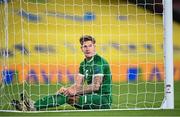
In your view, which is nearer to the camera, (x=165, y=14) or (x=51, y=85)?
(x=165, y=14)

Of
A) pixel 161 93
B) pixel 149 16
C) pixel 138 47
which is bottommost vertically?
pixel 161 93

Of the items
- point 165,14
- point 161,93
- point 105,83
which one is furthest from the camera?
point 161,93

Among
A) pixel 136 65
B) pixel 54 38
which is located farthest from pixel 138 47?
pixel 54 38

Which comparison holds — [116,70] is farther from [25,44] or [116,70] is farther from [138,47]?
[25,44]

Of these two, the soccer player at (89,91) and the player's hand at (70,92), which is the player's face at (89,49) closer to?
the soccer player at (89,91)

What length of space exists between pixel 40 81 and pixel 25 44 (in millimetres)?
400

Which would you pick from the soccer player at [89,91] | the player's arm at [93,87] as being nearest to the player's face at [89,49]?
the soccer player at [89,91]

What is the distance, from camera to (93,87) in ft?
13.0

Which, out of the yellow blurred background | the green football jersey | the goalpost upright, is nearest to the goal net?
the yellow blurred background

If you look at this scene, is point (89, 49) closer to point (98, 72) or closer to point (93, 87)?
point (98, 72)

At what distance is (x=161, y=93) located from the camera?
4707mm

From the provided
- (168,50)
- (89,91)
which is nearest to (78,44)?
(89,91)

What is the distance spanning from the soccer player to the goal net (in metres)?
0.64

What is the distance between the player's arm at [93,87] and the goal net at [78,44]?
0.67 metres
